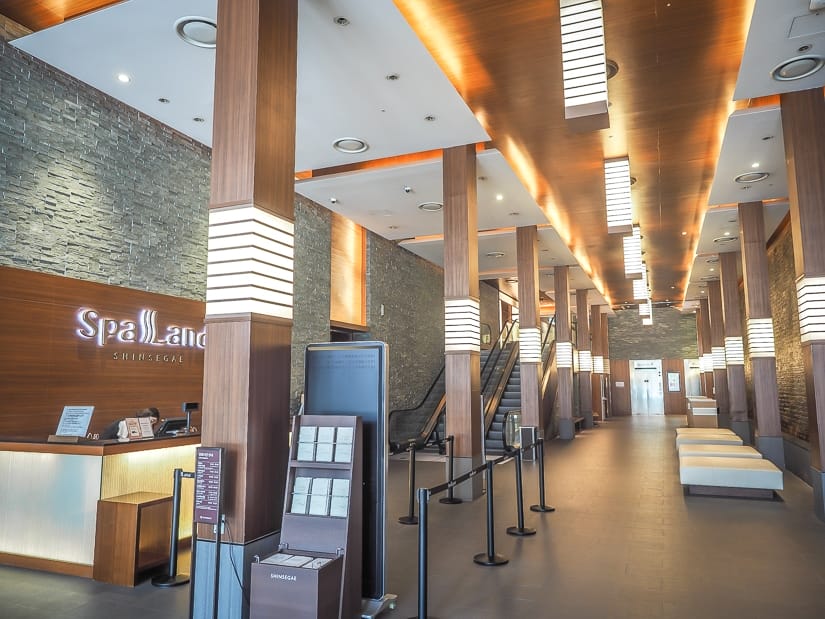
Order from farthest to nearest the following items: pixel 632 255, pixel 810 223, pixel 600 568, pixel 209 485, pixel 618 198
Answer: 1. pixel 632 255
2. pixel 618 198
3. pixel 810 223
4. pixel 600 568
5. pixel 209 485

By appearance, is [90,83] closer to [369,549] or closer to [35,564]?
[35,564]

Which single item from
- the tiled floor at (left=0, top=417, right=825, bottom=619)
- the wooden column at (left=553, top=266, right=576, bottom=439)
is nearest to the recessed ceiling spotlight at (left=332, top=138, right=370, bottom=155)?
the tiled floor at (left=0, top=417, right=825, bottom=619)

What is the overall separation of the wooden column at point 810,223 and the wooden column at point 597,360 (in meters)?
15.3

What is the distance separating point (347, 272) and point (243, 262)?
8.28 meters

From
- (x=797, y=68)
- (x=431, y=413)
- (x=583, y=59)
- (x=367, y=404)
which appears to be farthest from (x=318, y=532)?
(x=431, y=413)

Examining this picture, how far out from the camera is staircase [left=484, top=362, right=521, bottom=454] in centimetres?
1179

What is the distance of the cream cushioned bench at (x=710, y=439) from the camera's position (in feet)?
31.1

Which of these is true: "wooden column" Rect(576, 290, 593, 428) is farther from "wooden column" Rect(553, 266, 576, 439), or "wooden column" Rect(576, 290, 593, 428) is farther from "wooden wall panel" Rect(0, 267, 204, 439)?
"wooden wall panel" Rect(0, 267, 204, 439)

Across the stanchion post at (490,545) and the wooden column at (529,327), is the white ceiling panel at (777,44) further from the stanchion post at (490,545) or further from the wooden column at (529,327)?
the wooden column at (529,327)

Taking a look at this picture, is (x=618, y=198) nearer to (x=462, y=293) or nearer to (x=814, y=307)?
(x=462, y=293)

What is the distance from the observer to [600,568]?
434 cm

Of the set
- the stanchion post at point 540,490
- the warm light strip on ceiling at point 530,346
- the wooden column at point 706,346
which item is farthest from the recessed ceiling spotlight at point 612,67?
the wooden column at point 706,346

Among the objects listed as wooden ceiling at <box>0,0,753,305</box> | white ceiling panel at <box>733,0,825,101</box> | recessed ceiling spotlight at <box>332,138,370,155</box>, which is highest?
wooden ceiling at <box>0,0,753,305</box>

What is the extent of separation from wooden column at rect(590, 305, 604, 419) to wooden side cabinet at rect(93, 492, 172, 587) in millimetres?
18616
